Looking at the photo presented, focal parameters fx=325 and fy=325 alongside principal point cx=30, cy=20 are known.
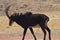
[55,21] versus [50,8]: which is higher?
[55,21]

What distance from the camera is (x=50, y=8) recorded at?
1495 inches

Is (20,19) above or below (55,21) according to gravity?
above

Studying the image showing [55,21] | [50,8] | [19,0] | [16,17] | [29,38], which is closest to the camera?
[16,17]

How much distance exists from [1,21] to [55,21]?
4507 millimetres

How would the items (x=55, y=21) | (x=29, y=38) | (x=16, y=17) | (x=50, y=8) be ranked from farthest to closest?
(x=50, y=8) < (x=55, y=21) < (x=29, y=38) < (x=16, y=17)

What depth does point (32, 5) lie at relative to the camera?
40.0m

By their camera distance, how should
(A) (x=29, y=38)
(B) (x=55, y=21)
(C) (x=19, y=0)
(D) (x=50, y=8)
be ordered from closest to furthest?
1. (A) (x=29, y=38)
2. (B) (x=55, y=21)
3. (D) (x=50, y=8)
4. (C) (x=19, y=0)

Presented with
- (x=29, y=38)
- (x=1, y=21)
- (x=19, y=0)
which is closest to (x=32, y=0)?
(x=19, y=0)

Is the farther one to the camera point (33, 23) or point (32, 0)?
point (32, 0)

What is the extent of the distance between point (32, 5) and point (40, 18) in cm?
2518

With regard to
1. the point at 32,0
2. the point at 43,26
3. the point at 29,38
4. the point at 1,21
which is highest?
the point at 43,26

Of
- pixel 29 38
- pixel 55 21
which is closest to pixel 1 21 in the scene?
pixel 55 21

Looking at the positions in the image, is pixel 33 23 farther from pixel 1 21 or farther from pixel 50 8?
pixel 50 8

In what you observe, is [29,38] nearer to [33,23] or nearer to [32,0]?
[33,23]
